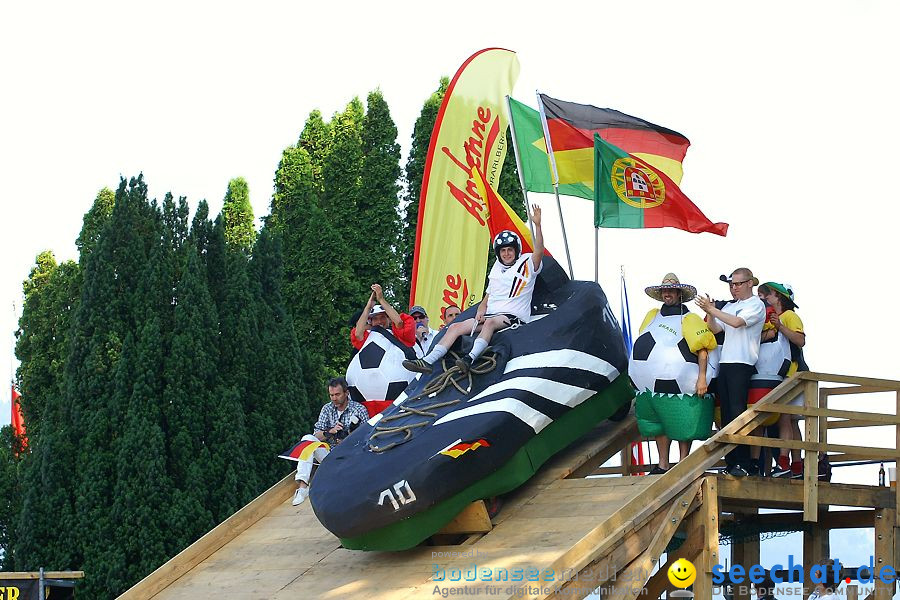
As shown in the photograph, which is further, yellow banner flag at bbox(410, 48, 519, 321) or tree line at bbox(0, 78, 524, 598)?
tree line at bbox(0, 78, 524, 598)

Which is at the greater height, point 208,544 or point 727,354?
point 727,354

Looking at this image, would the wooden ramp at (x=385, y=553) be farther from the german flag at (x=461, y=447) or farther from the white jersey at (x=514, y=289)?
the white jersey at (x=514, y=289)

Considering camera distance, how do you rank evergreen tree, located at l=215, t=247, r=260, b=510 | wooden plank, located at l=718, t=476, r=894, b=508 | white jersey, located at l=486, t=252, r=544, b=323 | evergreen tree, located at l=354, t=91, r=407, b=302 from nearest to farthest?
1. wooden plank, located at l=718, t=476, r=894, b=508
2. white jersey, located at l=486, t=252, r=544, b=323
3. evergreen tree, located at l=215, t=247, r=260, b=510
4. evergreen tree, located at l=354, t=91, r=407, b=302

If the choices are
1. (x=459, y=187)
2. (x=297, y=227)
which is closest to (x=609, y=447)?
(x=459, y=187)

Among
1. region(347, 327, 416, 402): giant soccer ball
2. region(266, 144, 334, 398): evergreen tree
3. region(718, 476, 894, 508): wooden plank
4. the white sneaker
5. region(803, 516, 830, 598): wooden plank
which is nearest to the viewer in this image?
region(718, 476, 894, 508): wooden plank

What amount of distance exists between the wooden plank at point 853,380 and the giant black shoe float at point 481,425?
53.8 inches

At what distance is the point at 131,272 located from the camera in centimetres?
1631

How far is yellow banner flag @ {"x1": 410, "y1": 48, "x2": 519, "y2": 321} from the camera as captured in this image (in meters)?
14.9

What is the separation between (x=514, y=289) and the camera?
32.3ft

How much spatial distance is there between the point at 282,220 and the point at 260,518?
464 inches

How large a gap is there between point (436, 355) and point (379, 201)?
12443 millimetres

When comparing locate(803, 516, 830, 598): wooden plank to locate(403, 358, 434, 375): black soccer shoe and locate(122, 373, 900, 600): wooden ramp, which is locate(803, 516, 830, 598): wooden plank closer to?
locate(122, 373, 900, 600): wooden ramp

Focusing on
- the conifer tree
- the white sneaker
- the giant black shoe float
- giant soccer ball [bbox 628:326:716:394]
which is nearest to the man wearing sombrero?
giant soccer ball [bbox 628:326:716:394]

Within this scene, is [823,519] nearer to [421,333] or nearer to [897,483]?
[897,483]
